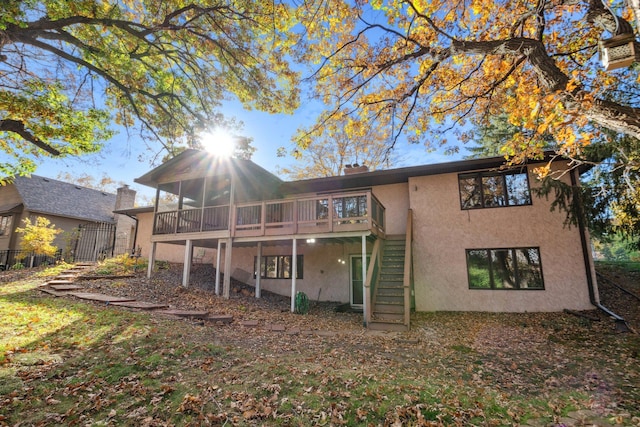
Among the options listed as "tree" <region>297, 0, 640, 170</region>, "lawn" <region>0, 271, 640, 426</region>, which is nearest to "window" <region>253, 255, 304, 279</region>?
"lawn" <region>0, 271, 640, 426</region>

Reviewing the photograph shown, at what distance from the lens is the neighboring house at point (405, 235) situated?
392 inches

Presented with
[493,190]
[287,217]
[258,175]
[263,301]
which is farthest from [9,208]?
[493,190]

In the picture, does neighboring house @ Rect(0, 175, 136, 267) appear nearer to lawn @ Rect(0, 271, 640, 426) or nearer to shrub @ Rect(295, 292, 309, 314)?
lawn @ Rect(0, 271, 640, 426)

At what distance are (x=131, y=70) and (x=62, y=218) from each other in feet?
53.1

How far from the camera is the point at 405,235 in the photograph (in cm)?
1220

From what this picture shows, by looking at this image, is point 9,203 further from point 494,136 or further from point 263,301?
point 494,136

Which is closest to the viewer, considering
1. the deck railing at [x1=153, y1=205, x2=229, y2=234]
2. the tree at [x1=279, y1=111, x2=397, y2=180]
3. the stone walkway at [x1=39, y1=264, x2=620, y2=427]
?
the stone walkway at [x1=39, y1=264, x2=620, y2=427]

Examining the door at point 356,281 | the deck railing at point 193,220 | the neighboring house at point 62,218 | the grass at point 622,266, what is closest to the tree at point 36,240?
the neighboring house at point 62,218

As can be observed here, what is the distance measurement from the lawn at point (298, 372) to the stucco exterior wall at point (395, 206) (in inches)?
194

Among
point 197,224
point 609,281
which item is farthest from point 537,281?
point 197,224

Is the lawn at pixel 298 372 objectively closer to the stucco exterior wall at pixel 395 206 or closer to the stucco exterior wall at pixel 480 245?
the stucco exterior wall at pixel 480 245

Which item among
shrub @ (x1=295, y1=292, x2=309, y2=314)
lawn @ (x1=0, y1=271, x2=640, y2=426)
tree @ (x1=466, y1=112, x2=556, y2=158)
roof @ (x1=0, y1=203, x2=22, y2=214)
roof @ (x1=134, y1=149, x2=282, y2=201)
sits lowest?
lawn @ (x1=0, y1=271, x2=640, y2=426)

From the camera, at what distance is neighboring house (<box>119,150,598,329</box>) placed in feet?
32.6

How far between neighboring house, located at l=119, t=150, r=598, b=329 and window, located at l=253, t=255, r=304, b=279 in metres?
0.06
